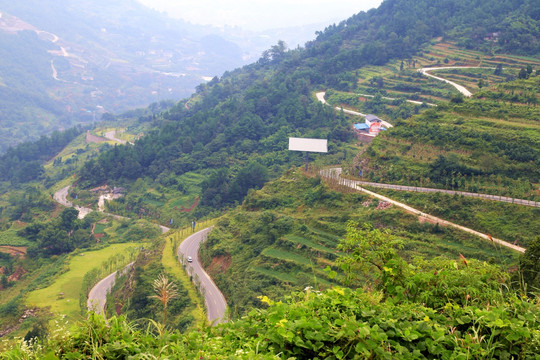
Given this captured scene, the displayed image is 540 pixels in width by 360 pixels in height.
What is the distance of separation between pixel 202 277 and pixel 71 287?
9.30 m

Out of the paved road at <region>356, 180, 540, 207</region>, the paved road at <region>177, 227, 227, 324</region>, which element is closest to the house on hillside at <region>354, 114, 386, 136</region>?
the paved road at <region>356, 180, 540, 207</region>

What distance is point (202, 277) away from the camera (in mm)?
21953

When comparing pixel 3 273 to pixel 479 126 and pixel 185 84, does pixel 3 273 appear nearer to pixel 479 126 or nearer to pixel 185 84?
pixel 479 126

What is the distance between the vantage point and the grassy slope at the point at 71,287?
74.4 feet

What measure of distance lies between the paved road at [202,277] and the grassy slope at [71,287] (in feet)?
19.2

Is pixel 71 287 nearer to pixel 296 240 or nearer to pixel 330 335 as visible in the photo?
pixel 296 240

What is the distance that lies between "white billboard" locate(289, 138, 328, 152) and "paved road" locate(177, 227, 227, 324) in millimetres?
9001

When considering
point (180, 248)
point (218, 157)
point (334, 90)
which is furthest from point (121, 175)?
point (334, 90)

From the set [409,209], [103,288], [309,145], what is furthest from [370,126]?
[103,288]

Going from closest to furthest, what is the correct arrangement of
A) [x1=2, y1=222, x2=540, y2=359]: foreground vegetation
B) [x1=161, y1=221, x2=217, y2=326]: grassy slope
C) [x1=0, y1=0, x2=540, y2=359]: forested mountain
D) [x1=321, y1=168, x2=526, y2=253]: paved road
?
[x1=2, y1=222, x2=540, y2=359]: foreground vegetation → [x1=0, y1=0, x2=540, y2=359]: forested mountain → [x1=321, y1=168, x2=526, y2=253]: paved road → [x1=161, y1=221, x2=217, y2=326]: grassy slope

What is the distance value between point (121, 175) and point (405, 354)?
151 ft

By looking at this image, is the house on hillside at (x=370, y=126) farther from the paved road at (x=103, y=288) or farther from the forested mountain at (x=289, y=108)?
the paved road at (x=103, y=288)

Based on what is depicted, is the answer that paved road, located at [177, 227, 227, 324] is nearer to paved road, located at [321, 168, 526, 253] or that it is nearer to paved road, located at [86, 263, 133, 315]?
paved road, located at [86, 263, 133, 315]

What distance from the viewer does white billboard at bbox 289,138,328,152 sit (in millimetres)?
30094
